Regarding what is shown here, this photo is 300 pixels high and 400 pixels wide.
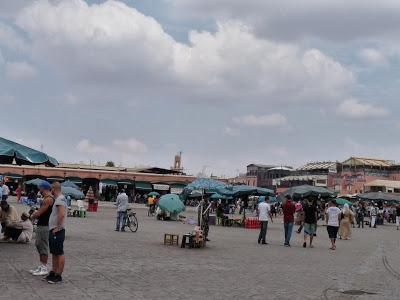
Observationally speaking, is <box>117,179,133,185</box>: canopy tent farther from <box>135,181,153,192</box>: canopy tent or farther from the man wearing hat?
the man wearing hat

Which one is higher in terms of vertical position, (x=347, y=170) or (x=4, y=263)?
(x=347, y=170)

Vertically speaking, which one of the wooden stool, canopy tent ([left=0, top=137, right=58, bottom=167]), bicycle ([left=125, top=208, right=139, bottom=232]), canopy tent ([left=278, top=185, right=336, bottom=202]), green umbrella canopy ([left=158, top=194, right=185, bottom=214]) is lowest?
the wooden stool

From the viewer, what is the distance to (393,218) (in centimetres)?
5238

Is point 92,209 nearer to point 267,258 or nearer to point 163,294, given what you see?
point 267,258

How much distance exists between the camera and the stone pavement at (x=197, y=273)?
922 cm

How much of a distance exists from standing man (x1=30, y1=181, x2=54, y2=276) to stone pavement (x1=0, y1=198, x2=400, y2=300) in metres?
0.34

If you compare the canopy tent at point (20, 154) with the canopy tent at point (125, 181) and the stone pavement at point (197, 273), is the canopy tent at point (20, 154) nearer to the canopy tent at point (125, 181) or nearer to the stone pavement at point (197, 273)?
the stone pavement at point (197, 273)

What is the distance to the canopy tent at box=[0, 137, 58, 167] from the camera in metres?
14.1

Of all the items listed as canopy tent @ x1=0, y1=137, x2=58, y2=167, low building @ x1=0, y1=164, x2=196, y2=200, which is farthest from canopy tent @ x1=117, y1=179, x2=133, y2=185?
canopy tent @ x1=0, y1=137, x2=58, y2=167

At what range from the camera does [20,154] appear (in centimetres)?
1420

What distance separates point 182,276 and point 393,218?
4484cm

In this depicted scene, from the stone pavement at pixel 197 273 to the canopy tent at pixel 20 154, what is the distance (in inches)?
82.8

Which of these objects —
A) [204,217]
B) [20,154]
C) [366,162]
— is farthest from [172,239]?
[366,162]

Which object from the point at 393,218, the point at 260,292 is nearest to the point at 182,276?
the point at 260,292
